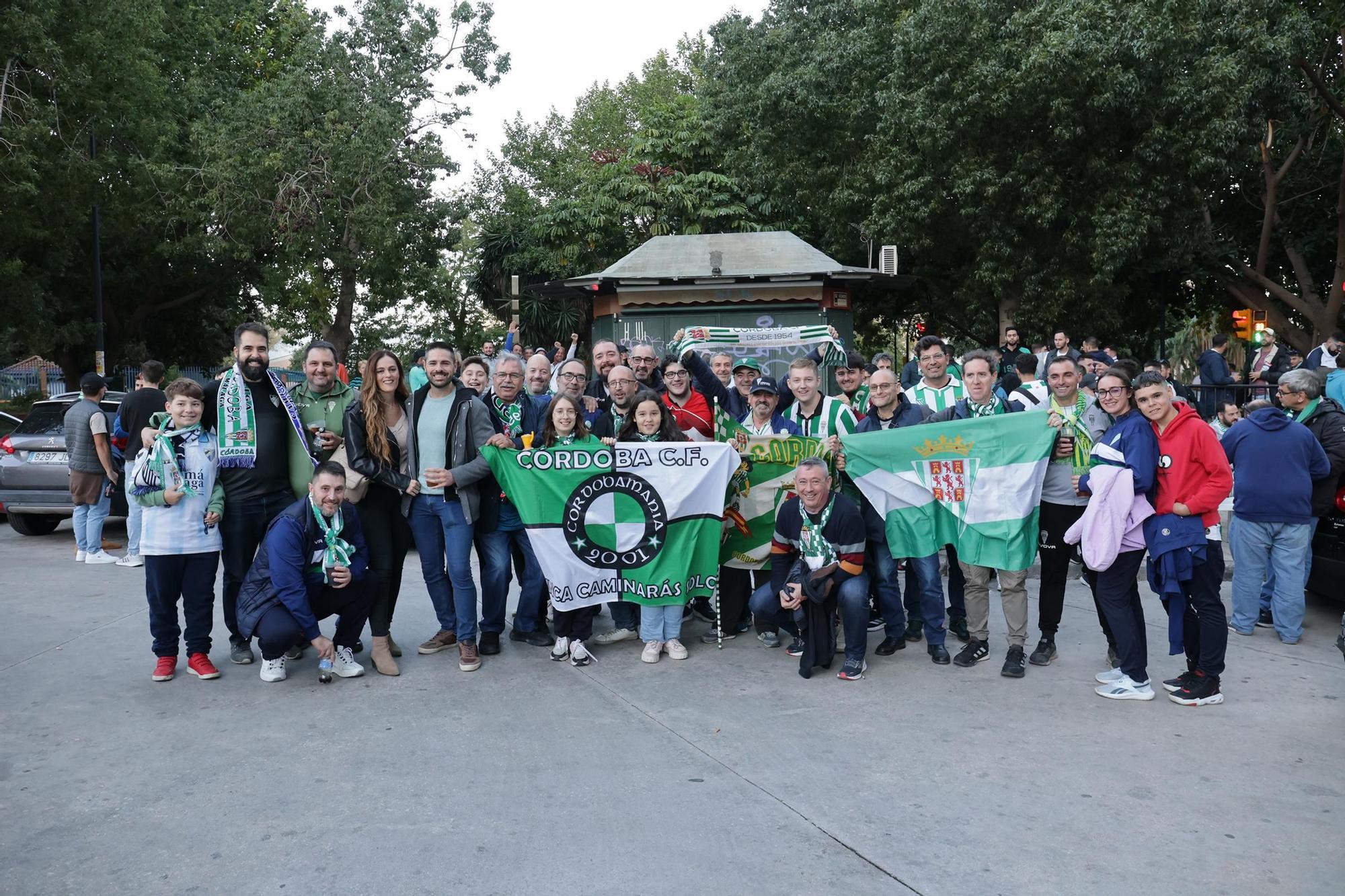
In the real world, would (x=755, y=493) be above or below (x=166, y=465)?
below

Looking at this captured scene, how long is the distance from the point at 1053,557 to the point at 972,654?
79cm

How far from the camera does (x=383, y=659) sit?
6273mm

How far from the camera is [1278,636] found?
277 inches

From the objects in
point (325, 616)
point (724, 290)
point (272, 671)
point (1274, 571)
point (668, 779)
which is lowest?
point (668, 779)

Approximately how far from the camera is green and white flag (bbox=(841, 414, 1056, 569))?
6.29m

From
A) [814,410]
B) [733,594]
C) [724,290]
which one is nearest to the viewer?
[814,410]

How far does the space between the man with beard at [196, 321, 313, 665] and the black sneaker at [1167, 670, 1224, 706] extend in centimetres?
526

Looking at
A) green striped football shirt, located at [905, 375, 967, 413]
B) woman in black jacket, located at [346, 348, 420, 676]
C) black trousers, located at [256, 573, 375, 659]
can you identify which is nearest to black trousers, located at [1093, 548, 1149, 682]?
green striped football shirt, located at [905, 375, 967, 413]

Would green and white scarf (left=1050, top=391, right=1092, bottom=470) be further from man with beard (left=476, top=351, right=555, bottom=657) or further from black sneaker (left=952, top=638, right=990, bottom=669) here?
man with beard (left=476, top=351, right=555, bottom=657)

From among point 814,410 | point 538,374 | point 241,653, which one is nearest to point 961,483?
point 814,410

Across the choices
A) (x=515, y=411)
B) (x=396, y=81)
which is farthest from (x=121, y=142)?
(x=515, y=411)

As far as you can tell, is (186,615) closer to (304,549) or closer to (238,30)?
(304,549)

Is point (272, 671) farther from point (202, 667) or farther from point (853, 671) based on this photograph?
point (853, 671)

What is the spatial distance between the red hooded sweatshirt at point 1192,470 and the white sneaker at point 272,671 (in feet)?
16.9
